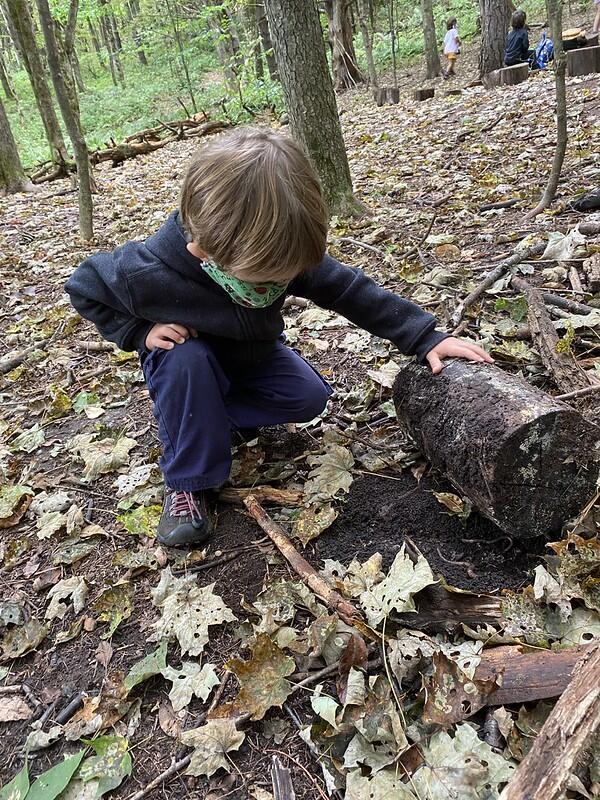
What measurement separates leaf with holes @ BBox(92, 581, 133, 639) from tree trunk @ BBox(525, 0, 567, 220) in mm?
3620

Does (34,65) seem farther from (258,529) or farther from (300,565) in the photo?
(300,565)

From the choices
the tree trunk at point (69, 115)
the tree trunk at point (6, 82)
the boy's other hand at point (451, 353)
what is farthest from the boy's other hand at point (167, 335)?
the tree trunk at point (6, 82)

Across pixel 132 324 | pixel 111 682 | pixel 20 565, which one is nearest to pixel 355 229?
pixel 132 324

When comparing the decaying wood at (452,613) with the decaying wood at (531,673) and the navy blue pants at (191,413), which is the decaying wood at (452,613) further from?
the navy blue pants at (191,413)

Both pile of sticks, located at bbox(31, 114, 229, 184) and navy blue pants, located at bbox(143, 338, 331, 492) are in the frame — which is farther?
pile of sticks, located at bbox(31, 114, 229, 184)

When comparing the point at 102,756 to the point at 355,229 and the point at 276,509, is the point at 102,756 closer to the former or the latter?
the point at 276,509

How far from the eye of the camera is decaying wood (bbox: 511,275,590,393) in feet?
7.42

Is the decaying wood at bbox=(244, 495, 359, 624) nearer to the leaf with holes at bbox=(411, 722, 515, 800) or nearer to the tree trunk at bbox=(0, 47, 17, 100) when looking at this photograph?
the leaf with holes at bbox=(411, 722, 515, 800)

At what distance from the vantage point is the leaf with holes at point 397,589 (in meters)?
1.61

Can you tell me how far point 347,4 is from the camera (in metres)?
15.2

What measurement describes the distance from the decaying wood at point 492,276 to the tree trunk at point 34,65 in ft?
35.6

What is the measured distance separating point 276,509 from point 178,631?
620 mm

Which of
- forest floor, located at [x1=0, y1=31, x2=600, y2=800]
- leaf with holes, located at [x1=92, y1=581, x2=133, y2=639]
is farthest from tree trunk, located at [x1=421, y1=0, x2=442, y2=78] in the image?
leaf with holes, located at [x1=92, y1=581, x2=133, y2=639]

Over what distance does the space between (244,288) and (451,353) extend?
820 millimetres
